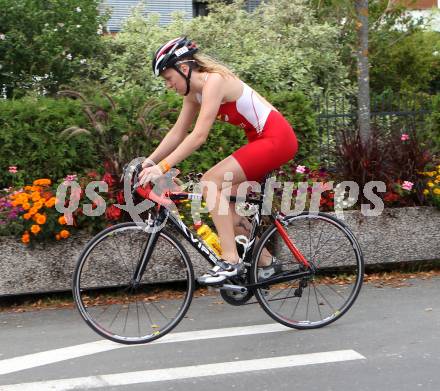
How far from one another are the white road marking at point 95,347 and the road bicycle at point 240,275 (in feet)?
0.35

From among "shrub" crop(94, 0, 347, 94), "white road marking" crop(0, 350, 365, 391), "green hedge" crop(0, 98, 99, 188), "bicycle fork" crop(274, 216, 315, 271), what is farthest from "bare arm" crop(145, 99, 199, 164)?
"shrub" crop(94, 0, 347, 94)

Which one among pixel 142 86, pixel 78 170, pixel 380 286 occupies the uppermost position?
pixel 142 86

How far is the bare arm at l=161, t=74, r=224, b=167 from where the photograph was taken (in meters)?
4.74

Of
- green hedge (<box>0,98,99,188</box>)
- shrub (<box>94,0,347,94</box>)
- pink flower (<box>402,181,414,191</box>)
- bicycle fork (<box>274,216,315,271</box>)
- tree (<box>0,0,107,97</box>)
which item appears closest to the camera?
bicycle fork (<box>274,216,315,271</box>)

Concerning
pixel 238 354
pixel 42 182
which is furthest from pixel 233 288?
pixel 42 182

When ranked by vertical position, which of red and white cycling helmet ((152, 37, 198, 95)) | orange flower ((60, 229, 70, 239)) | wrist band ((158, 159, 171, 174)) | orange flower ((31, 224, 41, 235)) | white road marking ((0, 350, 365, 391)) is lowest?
white road marking ((0, 350, 365, 391))

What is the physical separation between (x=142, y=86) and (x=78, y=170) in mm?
2696

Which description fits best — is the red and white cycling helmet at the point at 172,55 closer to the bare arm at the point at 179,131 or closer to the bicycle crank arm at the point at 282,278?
the bare arm at the point at 179,131

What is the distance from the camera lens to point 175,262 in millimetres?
5109

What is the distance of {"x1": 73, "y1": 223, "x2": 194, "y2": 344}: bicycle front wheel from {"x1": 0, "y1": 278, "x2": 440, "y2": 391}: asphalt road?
14cm

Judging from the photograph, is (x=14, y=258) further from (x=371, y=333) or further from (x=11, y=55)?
(x=11, y=55)

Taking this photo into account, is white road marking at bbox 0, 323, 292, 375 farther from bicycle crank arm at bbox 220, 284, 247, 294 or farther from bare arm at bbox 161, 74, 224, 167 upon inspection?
bare arm at bbox 161, 74, 224, 167

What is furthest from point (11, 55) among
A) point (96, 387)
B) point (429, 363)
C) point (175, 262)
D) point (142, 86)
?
point (429, 363)

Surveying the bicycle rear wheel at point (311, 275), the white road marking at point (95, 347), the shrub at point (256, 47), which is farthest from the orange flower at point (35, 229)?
the shrub at point (256, 47)
